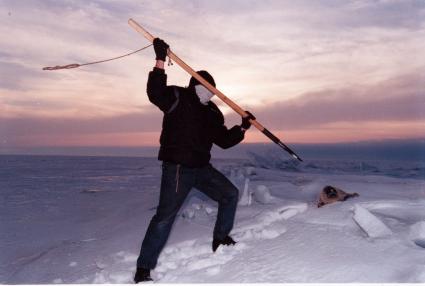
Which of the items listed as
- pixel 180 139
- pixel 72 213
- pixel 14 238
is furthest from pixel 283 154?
pixel 180 139

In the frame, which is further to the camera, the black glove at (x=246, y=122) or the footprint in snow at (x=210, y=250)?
the black glove at (x=246, y=122)

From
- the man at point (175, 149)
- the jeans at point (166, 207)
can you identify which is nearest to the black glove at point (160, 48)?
the man at point (175, 149)

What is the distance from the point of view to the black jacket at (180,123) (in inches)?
110

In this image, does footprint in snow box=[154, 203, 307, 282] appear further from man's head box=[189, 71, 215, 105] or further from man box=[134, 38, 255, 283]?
man's head box=[189, 71, 215, 105]

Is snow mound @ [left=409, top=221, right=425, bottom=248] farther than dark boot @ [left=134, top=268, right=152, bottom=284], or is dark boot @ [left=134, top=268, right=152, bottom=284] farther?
dark boot @ [left=134, top=268, right=152, bottom=284]

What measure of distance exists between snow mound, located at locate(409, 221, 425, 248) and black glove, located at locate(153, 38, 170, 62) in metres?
2.33

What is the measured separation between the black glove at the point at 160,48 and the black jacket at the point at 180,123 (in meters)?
0.17

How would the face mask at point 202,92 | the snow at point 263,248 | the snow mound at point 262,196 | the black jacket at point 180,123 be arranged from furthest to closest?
the snow mound at point 262,196
the face mask at point 202,92
the black jacket at point 180,123
the snow at point 263,248

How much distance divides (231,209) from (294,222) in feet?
2.18

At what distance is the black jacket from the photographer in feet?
9.20

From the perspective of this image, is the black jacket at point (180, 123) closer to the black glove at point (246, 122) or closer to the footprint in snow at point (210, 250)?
the black glove at point (246, 122)

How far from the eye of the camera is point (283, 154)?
96.4ft

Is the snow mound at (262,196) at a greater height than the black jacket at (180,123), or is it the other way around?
the black jacket at (180,123)

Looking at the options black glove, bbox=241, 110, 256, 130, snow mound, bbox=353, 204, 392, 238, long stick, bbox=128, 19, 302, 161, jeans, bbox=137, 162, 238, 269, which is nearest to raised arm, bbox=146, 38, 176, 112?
long stick, bbox=128, 19, 302, 161
